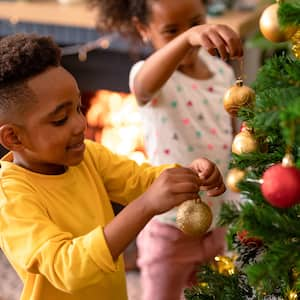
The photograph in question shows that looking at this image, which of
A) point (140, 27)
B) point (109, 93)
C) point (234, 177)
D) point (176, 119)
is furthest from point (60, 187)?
point (109, 93)

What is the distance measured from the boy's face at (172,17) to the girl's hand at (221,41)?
15.2 inches

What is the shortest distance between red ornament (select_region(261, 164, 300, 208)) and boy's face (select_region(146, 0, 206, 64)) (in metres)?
0.68

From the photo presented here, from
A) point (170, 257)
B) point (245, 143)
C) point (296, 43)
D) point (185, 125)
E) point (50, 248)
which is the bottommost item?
point (170, 257)

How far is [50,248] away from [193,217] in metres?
0.19

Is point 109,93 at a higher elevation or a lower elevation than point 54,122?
lower

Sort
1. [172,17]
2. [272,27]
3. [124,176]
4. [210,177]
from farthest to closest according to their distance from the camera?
[172,17] → [124,176] → [210,177] → [272,27]

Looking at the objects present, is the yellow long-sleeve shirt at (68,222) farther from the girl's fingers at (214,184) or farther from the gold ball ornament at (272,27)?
the gold ball ornament at (272,27)

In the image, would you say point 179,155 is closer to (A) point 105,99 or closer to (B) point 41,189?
(B) point 41,189

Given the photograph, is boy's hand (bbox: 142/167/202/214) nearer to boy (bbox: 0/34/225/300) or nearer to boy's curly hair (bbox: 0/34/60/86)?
boy (bbox: 0/34/225/300)

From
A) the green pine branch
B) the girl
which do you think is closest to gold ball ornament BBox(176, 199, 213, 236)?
the green pine branch

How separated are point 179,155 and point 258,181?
61 centimetres

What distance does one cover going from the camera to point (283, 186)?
500 mm

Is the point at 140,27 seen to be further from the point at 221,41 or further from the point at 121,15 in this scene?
the point at 221,41

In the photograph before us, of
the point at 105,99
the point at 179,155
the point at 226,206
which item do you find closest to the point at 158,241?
the point at 179,155
